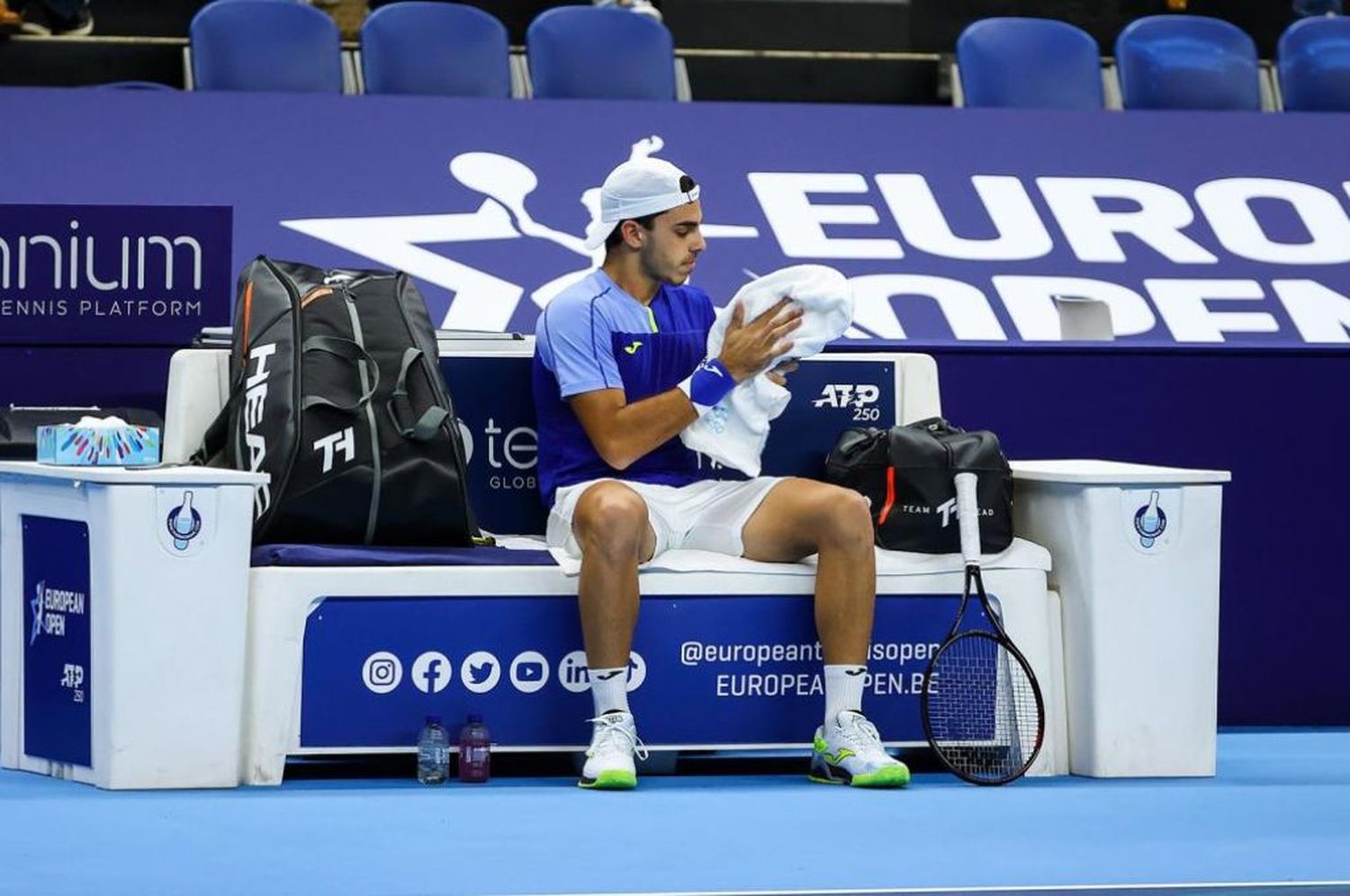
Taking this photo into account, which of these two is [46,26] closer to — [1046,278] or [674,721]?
[1046,278]

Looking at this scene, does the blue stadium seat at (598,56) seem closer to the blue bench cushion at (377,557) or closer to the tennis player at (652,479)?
the tennis player at (652,479)

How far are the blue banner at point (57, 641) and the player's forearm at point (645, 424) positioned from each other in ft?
3.31

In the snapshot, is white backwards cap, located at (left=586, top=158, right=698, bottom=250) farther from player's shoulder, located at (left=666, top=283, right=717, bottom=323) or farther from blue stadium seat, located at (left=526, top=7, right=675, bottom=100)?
blue stadium seat, located at (left=526, top=7, right=675, bottom=100)

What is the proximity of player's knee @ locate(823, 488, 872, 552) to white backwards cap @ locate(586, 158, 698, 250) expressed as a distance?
0.72 metres

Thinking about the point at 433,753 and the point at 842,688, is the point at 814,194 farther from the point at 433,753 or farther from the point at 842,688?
the point at 433,753

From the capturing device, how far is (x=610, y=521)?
4.46m

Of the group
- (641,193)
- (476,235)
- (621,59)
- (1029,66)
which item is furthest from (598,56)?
(641,193)

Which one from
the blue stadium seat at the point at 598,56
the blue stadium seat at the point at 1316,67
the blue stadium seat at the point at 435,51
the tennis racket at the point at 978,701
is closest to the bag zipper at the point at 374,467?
the tennis racket at the point at 978,701

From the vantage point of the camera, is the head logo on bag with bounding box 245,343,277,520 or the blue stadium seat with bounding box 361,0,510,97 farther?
the blue stadium seat with bounding box 361,0,510,97

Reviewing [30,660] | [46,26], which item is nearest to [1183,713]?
[30,660]

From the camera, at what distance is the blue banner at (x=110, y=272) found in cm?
500

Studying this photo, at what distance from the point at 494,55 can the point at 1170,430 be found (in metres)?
2.95

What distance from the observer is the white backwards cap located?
483 centimetres

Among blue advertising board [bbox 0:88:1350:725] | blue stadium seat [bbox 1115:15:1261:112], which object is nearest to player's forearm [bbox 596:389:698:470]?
blue advertising board [bbox 0:88:1350:725]
